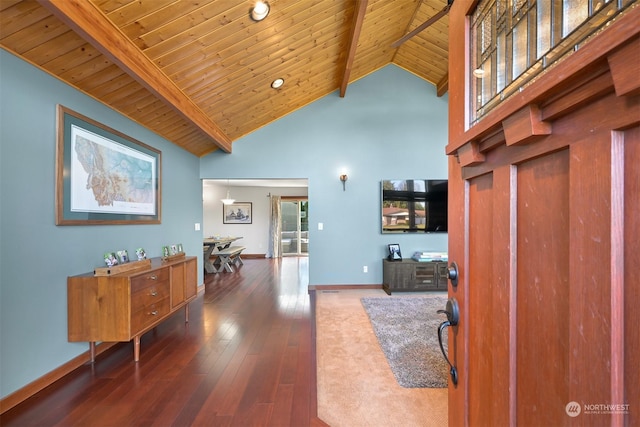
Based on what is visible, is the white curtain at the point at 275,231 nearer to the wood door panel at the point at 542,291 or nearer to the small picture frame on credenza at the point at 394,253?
the small picture frame on credenza at the point at 394,253

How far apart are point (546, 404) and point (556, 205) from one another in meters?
0.38

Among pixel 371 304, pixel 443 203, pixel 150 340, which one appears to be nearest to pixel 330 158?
pixel 443 203

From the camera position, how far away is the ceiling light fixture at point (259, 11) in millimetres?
2356

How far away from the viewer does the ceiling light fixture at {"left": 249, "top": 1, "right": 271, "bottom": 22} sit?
2.36 m

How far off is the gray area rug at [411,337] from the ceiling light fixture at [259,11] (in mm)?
3220

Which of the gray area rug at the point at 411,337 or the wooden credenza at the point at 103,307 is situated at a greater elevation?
the wooden credenza at the point at 103,307

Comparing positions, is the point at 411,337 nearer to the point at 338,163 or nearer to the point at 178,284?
the point at 178,284

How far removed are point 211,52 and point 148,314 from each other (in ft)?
8.16

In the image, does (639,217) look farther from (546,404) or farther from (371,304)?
(371,304)

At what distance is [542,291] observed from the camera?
1.82 feet

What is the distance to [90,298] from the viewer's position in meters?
2.29

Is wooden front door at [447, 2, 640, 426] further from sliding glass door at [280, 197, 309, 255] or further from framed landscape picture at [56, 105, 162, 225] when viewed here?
sliding glass door at [280, 197, 309, 255]

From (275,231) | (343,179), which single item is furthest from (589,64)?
(275,231)

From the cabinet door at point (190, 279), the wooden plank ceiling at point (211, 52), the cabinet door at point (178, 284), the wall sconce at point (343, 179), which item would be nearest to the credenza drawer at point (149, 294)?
the cabinet door at point (178, 284)
